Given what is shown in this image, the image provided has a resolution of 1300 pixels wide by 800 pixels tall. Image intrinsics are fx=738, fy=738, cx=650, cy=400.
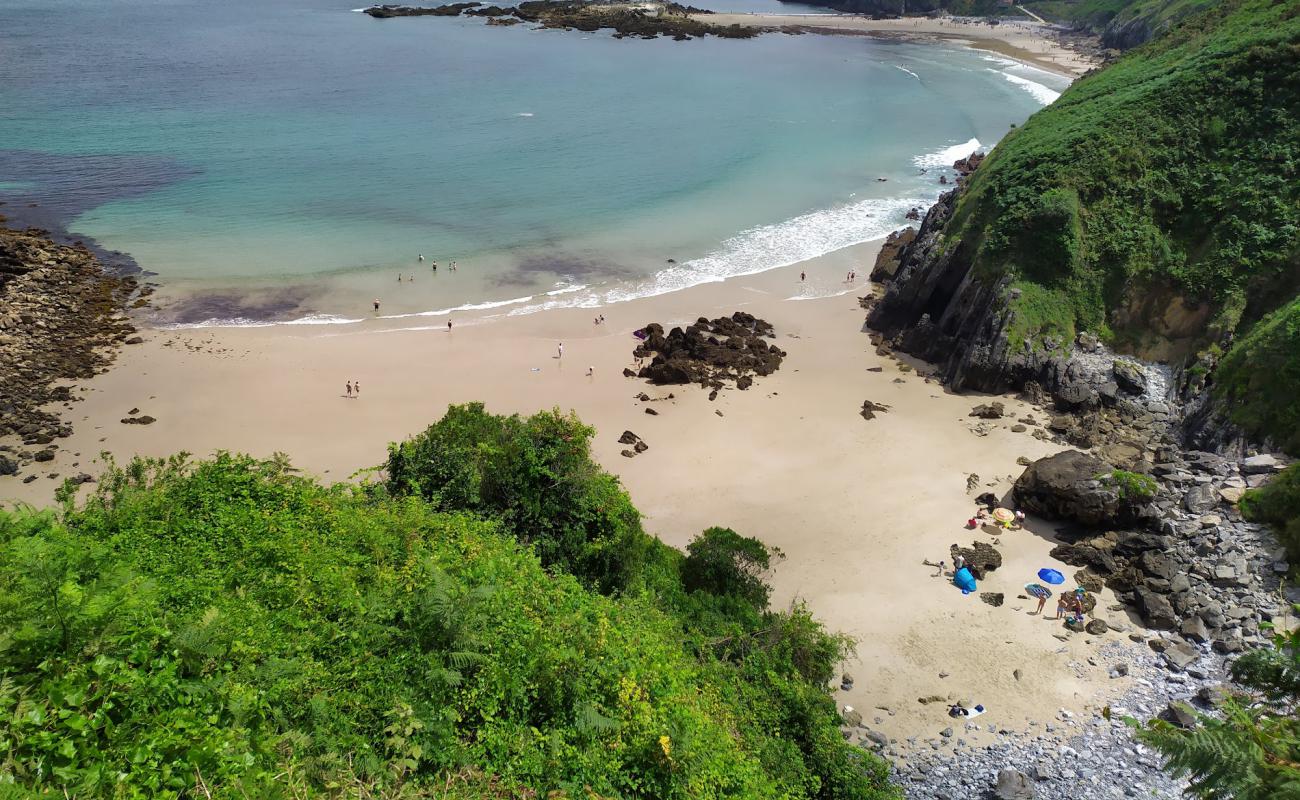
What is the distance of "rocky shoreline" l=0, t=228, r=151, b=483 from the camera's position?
85.9 feet

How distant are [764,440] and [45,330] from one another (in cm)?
3150

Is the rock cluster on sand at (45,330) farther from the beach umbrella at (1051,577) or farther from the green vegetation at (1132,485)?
the green vegetation at (1132,485)

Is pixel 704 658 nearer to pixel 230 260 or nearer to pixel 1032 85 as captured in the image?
pixel 230 260

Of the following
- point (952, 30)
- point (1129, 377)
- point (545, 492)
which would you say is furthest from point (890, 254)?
point (952, 30)

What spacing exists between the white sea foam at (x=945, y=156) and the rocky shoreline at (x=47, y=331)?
56538 millimetres

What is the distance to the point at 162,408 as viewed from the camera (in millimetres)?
28172

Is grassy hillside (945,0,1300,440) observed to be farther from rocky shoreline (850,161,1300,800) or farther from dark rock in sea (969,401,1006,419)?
dark rock in sea (969,401,1006,419)

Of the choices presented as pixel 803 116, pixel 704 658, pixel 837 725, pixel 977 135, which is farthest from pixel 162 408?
pixel 977 135

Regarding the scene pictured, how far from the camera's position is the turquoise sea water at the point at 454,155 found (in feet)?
137

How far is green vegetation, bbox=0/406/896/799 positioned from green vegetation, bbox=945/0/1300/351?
25.1 metres

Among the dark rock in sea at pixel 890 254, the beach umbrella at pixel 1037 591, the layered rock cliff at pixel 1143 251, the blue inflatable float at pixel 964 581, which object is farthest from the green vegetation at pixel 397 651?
the dark rock in sea at pixel 890 254

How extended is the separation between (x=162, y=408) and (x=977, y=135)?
2705 inches

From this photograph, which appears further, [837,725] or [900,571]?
[900,571]

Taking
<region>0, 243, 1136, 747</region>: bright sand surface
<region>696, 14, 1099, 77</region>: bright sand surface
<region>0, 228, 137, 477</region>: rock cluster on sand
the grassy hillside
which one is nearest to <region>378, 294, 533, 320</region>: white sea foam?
<region>0, 243, 1136, 747</region>: bright sand surface
